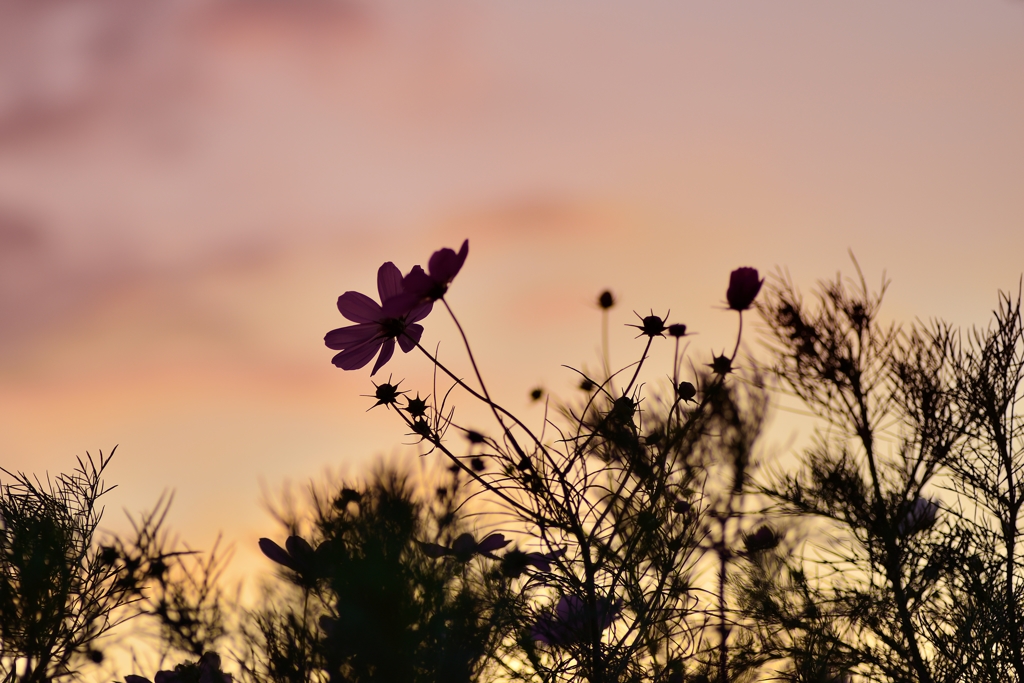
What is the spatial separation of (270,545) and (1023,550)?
184 cm

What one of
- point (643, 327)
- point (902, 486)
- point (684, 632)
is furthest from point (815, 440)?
point (643, 327)

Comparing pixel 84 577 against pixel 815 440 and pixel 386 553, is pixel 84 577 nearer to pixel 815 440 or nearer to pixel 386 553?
pixel 386 553

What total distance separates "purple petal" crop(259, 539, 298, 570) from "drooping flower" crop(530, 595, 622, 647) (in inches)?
18.9

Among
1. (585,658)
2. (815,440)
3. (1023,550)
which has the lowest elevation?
(585,658)

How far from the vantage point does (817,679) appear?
74.0 inches

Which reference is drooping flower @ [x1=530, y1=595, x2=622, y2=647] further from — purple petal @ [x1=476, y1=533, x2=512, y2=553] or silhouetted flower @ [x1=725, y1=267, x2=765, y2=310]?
silhouetted flower @ [x1=725, y1=267, x2=765, y2=310]

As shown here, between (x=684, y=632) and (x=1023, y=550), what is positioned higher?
(x=1023, y=550)

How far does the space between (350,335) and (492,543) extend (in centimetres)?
47

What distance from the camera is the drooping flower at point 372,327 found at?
4.51ft

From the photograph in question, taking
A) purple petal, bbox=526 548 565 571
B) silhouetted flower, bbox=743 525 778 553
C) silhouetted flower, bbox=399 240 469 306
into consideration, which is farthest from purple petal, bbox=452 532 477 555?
silhouetted flower, bbox=743 525 778 553

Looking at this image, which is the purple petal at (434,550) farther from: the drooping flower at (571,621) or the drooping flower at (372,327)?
the drooping flower at (372,327)

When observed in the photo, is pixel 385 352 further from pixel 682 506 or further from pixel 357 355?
pixel 682 506

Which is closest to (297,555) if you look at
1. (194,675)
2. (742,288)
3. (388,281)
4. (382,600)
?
(382,600)

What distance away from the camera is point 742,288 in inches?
55.3
